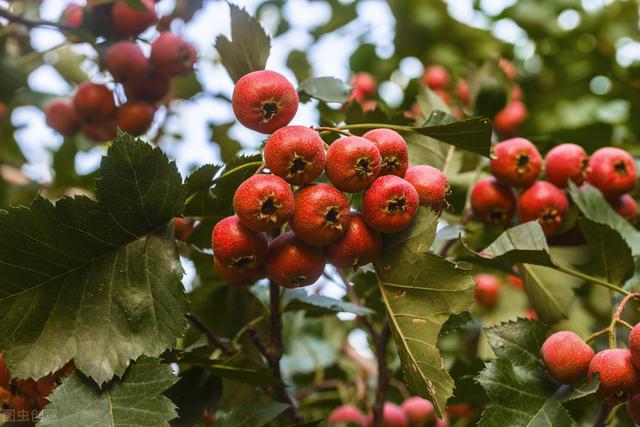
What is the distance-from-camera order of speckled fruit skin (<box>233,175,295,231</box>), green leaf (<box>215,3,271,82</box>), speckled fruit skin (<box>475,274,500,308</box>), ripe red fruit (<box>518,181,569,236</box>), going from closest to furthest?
speckled fruit skin (<box>233,175,295,231</box>) → green leaf (<box>215,3,271,82</box>) → ripe red fruit (<box>518,181,569,236</box>) → speckled fruit skin (<box>475,274,500,308</box>)

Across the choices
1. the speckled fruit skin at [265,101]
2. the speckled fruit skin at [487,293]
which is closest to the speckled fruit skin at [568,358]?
the speckled fruit skin at [265,101]

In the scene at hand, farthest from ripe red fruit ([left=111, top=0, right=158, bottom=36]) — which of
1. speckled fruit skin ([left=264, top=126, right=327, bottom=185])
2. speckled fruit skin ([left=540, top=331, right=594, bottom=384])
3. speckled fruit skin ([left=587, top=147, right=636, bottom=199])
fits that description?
speckled fruit skin ([left=540, top=331, right=594, bottom=384])

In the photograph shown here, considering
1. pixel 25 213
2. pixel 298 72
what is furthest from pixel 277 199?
pixel 298 72

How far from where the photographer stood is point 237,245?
1.21 metres

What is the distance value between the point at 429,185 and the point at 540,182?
51 cm

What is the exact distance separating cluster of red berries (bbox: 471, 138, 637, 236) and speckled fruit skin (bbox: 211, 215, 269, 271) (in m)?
0.71

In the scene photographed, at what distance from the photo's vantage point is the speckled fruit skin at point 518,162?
1.65 m

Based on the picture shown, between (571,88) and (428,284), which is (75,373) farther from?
(571,88)

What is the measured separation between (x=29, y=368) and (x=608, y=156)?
140 cm

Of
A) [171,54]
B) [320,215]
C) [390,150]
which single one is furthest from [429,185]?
[171,54]

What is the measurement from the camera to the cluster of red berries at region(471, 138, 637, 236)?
165cm

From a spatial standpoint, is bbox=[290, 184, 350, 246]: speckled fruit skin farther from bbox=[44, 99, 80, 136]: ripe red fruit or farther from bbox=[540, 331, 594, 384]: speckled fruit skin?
bbox=[44, 99, 80, 136]: ripe red fruit

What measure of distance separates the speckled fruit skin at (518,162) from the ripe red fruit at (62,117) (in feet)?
4.57

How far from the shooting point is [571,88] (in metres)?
2.96
